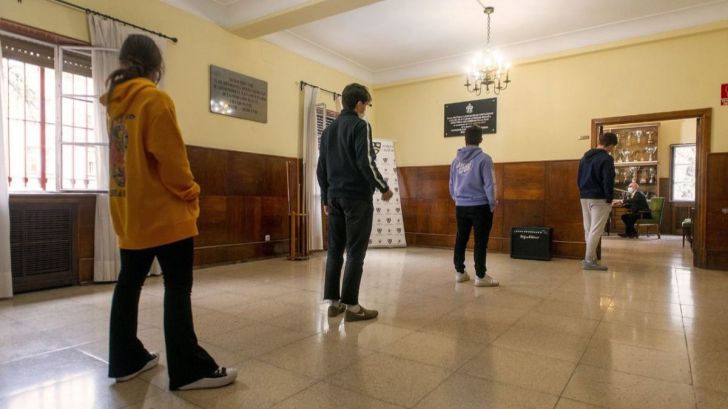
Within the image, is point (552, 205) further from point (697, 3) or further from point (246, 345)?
point (246, 345)

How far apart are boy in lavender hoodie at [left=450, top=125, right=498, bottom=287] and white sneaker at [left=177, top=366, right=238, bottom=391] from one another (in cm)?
266

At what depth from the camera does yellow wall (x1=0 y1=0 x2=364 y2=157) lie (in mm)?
3877

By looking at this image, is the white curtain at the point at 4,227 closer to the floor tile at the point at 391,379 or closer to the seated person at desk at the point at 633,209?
the floor tile at the point at 391,379

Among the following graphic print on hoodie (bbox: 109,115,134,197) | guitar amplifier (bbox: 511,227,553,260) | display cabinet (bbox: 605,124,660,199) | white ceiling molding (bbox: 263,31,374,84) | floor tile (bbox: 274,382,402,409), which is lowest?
floor tile (bbox: 274,382,402,409)

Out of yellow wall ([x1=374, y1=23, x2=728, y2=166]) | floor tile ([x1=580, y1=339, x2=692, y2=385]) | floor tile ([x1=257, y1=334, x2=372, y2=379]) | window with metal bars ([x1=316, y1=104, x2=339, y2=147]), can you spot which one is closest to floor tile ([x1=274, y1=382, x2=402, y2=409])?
floor tile ([x1=257, y1=334, x2=372, y2=379])

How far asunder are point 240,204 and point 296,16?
93.2 inches

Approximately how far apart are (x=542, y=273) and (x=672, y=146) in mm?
8324

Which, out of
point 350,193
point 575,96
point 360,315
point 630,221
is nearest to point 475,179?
point 350,193

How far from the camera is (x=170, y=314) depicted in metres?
1.71

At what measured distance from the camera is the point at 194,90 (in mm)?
4930

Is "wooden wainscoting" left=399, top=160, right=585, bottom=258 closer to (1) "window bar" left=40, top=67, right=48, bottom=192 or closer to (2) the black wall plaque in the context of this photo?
(2) the black wall plaque

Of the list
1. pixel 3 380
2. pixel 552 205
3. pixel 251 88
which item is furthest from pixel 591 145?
pixel 3 380

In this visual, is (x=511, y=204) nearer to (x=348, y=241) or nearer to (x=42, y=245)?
(x=348, y=241)

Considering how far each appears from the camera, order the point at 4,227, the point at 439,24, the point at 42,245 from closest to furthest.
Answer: the point at 4,227 < the point at 42,245 < the point at 439,24
